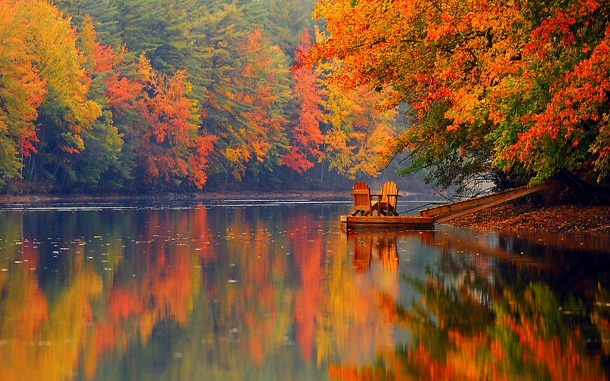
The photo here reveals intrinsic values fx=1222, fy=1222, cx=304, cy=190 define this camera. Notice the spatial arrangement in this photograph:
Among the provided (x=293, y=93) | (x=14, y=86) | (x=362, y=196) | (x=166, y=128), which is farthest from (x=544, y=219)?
(x=293, y=93)

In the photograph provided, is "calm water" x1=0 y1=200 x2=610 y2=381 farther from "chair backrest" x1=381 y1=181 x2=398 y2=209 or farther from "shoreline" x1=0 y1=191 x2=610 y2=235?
"chair backrest" x1=381 y1=181 x2=398 y2=209

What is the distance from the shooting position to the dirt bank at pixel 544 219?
1257 inches

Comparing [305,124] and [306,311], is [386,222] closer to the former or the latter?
[306,311]

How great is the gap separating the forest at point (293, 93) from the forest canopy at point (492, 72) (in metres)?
0.05

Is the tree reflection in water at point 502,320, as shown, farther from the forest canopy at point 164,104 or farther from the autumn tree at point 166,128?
the autumn tree at point 166,128

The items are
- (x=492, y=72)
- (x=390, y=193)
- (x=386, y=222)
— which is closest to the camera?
(x=492, y=72)

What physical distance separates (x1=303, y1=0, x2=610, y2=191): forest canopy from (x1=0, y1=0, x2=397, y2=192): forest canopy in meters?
38.6

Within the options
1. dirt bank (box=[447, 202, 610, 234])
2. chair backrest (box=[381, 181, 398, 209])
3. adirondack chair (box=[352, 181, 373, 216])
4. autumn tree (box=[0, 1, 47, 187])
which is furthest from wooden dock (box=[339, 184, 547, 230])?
autumn tree (box=[0, 1, 47, 187])

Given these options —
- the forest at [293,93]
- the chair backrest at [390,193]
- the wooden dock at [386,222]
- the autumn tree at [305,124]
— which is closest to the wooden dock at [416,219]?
the wooden dock at [386,222]

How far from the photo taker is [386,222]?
35.3 meters

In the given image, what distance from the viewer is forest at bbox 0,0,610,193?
23.0m

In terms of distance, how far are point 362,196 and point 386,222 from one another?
7.91ft

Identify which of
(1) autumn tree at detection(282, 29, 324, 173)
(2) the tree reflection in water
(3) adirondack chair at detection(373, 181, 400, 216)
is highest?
(1) autumn tree at detection(282, 29, 324, 173)

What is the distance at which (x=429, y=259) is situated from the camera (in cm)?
2317
